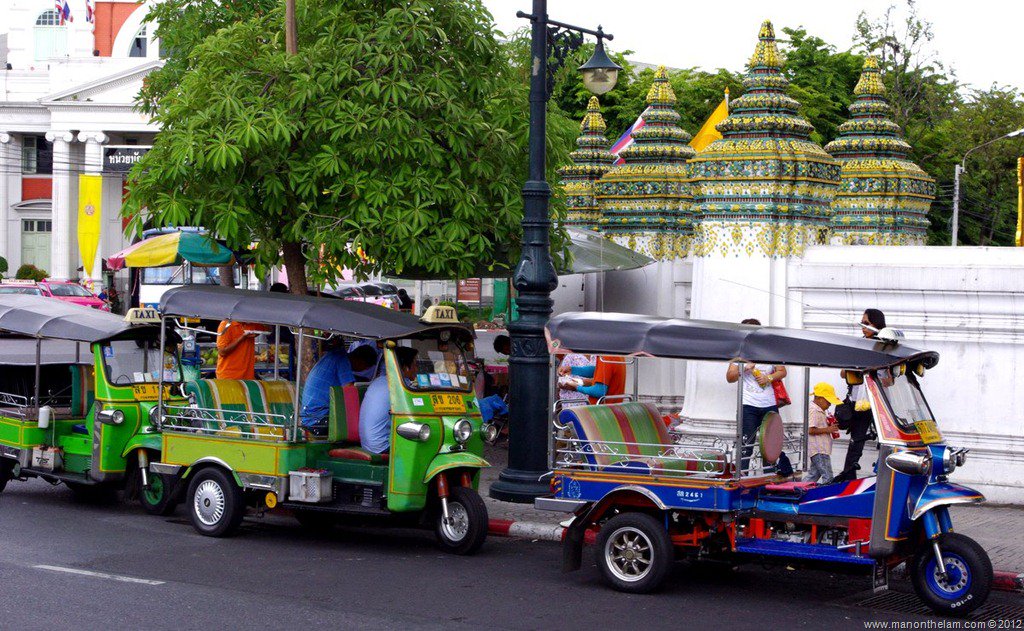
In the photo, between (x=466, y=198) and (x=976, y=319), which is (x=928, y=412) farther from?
(x=466, y=198)

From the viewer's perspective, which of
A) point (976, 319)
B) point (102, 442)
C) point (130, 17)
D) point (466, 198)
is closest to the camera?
point (102, 442)

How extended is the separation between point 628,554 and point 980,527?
13.1ft

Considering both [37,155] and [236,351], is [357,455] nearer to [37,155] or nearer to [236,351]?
[236,351]

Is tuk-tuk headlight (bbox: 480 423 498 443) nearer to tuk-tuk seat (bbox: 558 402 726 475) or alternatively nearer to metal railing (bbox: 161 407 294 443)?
tuk-tuk seat (bbox: 558 402 726 475)

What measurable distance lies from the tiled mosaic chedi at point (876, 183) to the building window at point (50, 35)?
53673mm

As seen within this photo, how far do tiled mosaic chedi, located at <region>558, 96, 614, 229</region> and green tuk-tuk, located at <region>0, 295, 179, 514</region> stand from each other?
8317 mm

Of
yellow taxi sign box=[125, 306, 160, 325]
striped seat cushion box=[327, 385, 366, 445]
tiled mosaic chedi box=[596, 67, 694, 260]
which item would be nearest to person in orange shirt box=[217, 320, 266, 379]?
yellow taxi sign box=[125, 306, 160, 325]

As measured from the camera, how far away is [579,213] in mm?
19000

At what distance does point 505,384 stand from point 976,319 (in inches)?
292

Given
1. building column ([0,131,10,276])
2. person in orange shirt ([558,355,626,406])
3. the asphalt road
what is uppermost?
building column ([0,131,10,276])

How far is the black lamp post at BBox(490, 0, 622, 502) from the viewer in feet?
38.5

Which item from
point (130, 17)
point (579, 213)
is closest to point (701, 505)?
point (579, 213)

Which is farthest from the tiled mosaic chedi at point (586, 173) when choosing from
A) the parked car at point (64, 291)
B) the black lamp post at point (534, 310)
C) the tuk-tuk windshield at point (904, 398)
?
the parked car at point (64, 291)

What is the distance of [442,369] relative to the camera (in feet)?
34.0
